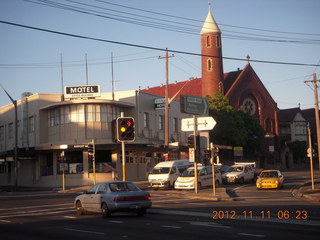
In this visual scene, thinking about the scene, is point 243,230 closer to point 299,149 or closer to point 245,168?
point 245,168

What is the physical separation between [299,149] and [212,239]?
84310mm

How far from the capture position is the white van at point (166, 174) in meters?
38.2

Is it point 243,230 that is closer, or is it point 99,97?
point 243,230

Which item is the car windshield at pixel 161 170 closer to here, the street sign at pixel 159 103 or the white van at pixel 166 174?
the white van at pixel 166 174

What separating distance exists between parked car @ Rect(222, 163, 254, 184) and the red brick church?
114 feet

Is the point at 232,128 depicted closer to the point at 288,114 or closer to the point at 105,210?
the point at 288,114

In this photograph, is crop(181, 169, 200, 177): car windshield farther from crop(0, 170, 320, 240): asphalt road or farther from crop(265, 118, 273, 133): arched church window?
crop(265, 118, 273, 133): arched church window

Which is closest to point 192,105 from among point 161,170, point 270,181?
point 270,181

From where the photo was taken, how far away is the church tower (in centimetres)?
7912

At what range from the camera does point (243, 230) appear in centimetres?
1355

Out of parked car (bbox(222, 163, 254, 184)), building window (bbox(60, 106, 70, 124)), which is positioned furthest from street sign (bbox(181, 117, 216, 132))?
building window (bbox(60, 106, 70, 124))

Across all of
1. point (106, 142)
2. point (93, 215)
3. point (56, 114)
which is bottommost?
point (93, 215)

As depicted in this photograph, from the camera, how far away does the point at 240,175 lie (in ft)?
138

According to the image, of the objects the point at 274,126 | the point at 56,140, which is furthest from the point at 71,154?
the point at 274,126
